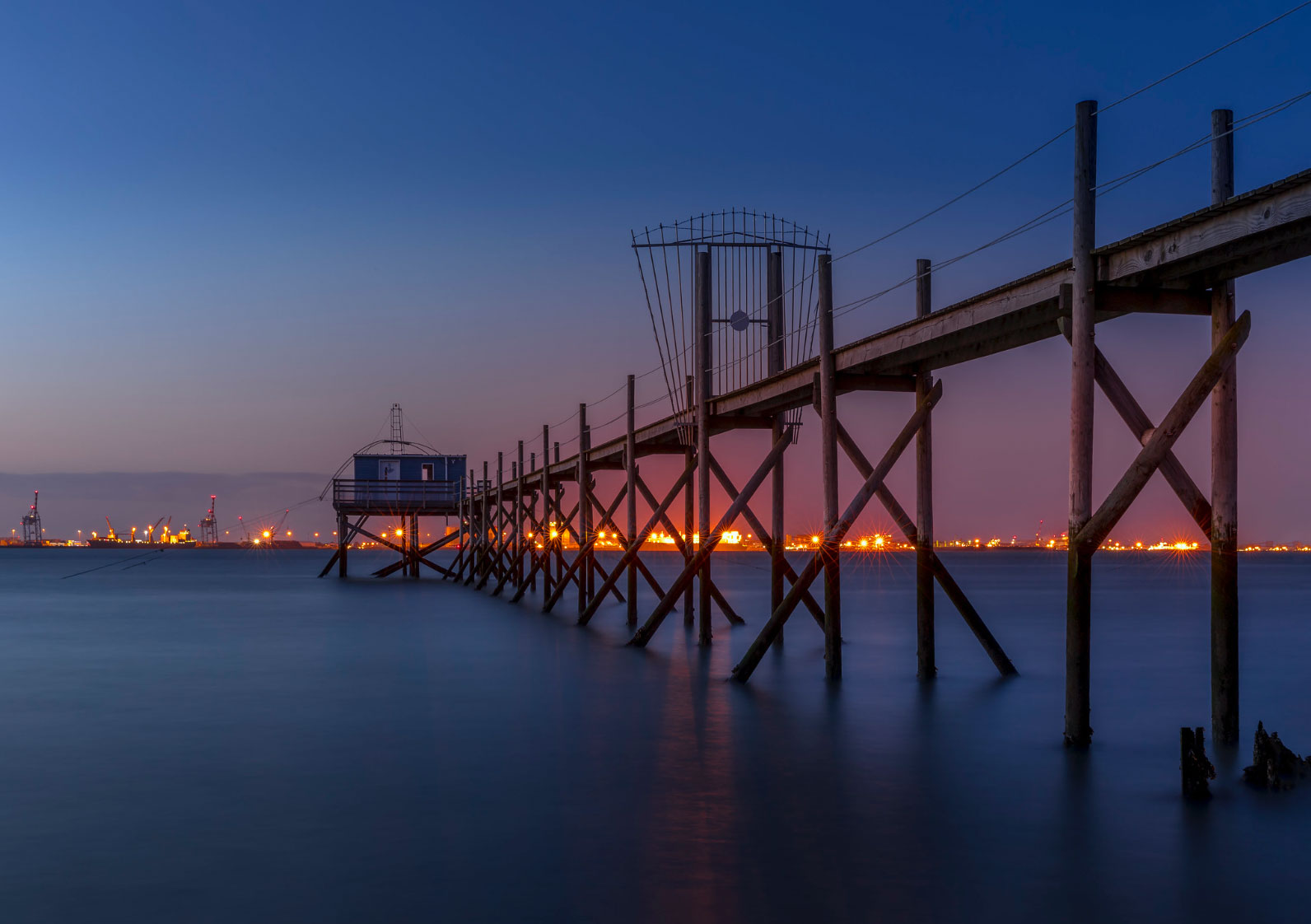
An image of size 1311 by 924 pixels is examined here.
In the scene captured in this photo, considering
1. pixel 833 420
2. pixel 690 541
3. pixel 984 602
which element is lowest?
pixel 984 602

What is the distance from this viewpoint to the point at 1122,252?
9.33m

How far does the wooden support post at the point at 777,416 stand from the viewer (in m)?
19.6

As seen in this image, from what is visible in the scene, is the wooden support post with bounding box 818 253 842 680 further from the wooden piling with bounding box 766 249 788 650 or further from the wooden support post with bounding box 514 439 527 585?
the wooden support post with bounding box 514 439 527 585

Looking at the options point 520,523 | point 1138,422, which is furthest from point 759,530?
point 520,523

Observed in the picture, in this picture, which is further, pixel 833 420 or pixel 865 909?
pixel 833 420

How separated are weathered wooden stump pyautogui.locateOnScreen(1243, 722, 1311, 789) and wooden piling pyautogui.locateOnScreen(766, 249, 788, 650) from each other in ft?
32.5

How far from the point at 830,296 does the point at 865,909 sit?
30.1 feet

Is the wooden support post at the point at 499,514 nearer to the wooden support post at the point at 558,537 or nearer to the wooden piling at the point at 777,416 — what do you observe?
the wooden support post at the point at 558,537

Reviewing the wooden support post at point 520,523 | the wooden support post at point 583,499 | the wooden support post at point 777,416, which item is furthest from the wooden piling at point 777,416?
the wooden support post at point 520,523

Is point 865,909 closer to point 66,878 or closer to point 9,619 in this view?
point 66,878

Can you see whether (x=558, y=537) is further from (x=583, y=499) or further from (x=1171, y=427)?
(x=1171, y=427)

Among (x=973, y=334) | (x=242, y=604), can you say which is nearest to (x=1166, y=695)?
(x=973, y=334)

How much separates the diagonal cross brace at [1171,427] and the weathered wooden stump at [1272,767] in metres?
2.11

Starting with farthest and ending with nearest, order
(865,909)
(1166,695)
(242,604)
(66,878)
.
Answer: (242,604)
(1166,695)
(66,878)
(865,909)
